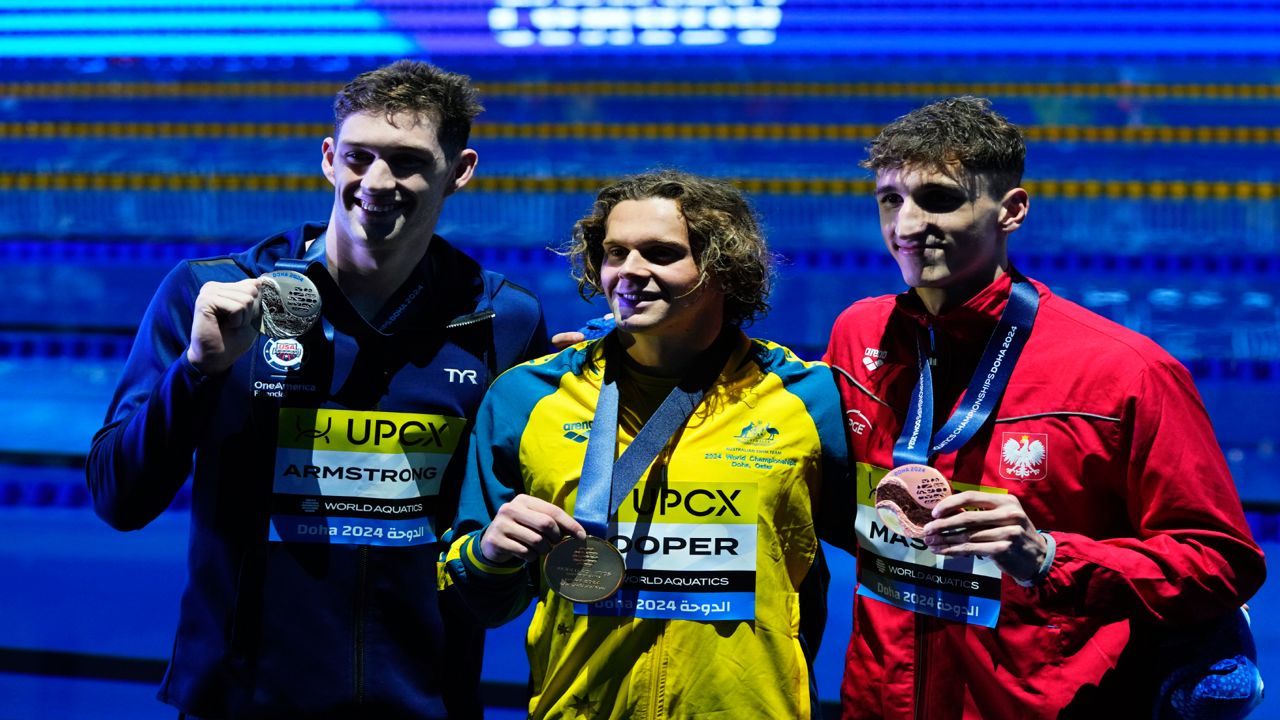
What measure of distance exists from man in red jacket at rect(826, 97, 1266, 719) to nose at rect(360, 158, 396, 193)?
2.33ft

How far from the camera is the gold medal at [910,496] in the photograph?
5.12 ft

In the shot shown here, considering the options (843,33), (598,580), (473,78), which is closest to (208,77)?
(473,78)

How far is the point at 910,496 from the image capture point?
1.57 m

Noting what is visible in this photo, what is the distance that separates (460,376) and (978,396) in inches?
30.4

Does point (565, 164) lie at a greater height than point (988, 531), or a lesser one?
greater

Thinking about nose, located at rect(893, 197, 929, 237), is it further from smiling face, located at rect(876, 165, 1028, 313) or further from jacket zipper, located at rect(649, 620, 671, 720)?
jacket zipper, located at rect(649, 620, 671, 720)

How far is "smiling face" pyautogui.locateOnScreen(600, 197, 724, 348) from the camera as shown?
1.63 m

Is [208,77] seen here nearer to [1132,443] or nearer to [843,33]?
[843,33]

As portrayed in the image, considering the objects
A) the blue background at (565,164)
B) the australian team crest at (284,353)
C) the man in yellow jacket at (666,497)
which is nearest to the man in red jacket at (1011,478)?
the man in yellow jacket at (666,497)

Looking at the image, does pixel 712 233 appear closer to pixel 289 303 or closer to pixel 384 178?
pixel 384 178

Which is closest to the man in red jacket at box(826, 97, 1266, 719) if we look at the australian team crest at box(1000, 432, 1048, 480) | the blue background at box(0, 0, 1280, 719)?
the australian team crest at box(1000, 432, 1048, 480)

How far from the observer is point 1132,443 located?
1612 mm

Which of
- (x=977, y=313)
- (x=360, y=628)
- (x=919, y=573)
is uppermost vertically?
(x=977, y=313)

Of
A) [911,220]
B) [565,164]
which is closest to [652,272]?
[911,220]
